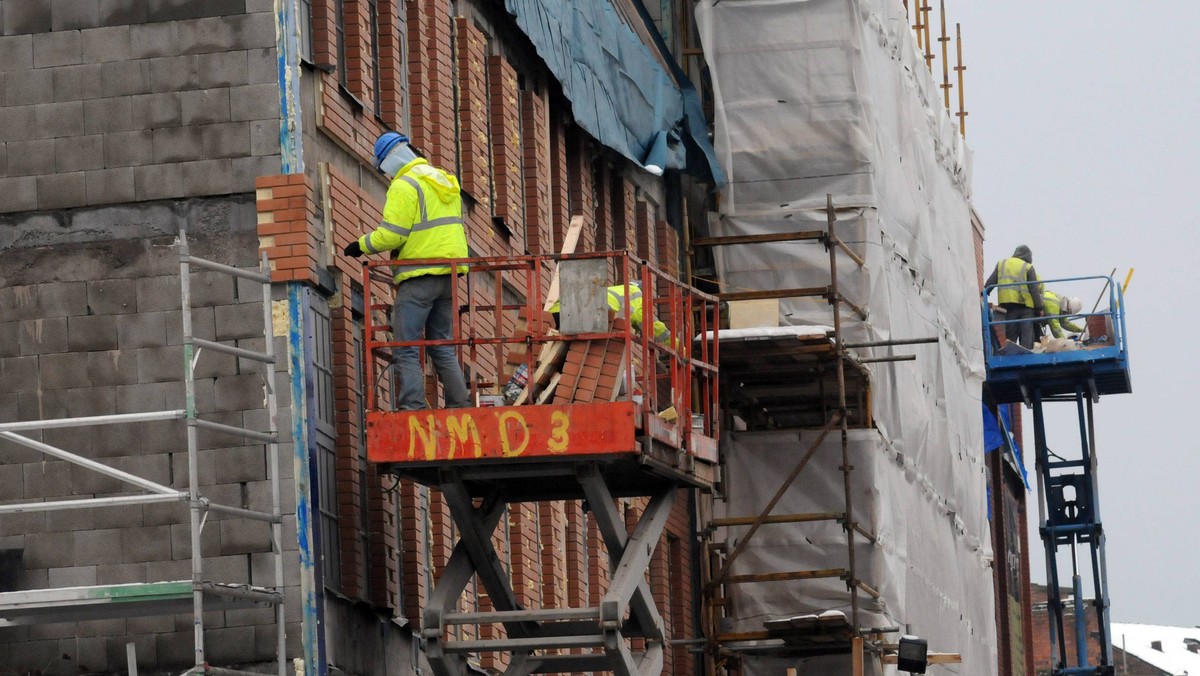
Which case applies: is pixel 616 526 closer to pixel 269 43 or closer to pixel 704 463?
pixel 704 463

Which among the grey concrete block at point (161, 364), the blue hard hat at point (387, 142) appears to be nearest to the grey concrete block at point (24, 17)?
the grey concrete block at point (161, 364)

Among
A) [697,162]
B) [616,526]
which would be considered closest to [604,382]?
[616,526]

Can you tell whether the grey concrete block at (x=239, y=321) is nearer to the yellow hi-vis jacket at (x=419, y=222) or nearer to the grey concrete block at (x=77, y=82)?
the yellow hi-vis jacket at (x=419, y=222)

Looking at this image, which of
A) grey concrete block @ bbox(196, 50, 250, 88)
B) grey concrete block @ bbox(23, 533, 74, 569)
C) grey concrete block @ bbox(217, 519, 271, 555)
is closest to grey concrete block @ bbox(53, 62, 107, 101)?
grey concrete block @ bbox(196, 50, 250, 88)

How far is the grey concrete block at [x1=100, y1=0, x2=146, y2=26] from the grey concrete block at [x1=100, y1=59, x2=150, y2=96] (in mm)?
283

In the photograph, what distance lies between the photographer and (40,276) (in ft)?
52.9

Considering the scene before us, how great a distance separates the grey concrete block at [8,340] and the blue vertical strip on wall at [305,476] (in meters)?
1.94

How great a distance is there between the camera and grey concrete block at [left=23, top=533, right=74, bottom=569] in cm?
1570

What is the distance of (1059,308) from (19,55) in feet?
82.2

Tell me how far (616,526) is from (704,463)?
1205 millimetres

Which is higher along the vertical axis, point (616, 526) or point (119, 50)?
point (119, 50)

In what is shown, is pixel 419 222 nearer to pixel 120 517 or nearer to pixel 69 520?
pixel 120 517

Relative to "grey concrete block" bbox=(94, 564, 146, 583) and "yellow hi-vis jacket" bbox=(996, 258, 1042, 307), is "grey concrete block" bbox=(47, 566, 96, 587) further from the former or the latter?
"yellow hi-vis jacket" bbox=(996, 258, 1042, 307)

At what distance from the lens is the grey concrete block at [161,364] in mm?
15797
